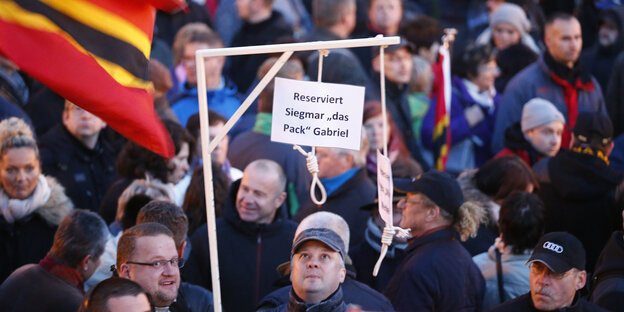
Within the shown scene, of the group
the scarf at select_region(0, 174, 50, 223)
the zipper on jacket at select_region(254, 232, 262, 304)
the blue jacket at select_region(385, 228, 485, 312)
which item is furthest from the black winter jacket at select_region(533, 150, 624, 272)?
the scarf at select_region(0, 174, 50, 223)

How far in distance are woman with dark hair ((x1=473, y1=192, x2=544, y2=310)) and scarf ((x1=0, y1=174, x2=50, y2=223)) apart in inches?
118

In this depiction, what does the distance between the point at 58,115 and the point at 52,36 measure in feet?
14.7

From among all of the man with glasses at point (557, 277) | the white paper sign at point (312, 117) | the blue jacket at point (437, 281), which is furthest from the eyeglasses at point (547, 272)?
the white paper sign at point (312, 117)

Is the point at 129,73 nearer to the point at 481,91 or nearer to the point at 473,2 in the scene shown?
the point at 481,91

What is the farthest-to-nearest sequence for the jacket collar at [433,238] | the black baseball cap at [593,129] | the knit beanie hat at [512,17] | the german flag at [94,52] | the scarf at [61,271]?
the knit beanie hat at [512,17], the black baseball cap at [593,129], the jacket collar at [433,238], the scarf at [61,271], the german flag at [94,52]

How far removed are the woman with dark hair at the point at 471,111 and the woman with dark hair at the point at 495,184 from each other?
8.17ft

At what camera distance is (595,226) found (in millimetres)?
7695

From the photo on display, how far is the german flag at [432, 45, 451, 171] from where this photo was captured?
9.82 metres

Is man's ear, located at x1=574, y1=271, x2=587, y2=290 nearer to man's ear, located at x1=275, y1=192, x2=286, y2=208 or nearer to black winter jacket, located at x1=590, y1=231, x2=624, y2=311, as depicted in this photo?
black winter jacket, located at x1=590, y1=231, x2=624, y2=311

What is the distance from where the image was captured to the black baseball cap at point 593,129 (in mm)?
8016

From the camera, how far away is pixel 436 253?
20.7 feet

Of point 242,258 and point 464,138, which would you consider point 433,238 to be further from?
point 464,138

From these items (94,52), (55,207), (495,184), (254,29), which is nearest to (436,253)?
(495,184)

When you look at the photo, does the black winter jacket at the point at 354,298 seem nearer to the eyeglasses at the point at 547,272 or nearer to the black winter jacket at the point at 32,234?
the eyeglasses at the point at 547,272
